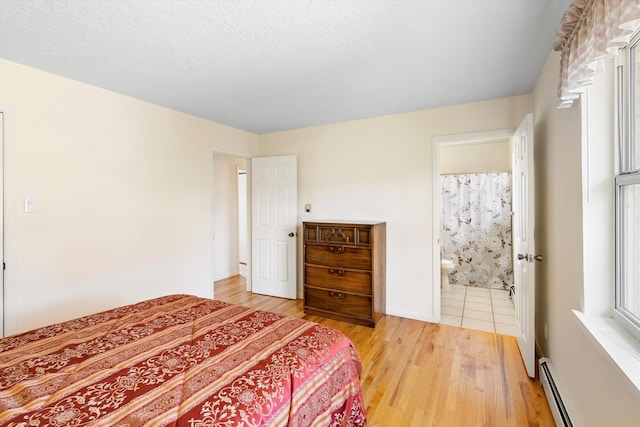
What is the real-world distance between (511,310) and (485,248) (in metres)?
1.16

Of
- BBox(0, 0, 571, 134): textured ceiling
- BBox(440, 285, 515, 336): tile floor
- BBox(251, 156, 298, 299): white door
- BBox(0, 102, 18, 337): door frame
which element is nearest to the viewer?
BBox(0, 0, 571, 134): textured ceiling

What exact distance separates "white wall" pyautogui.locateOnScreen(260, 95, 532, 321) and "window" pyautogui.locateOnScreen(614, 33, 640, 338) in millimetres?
1719

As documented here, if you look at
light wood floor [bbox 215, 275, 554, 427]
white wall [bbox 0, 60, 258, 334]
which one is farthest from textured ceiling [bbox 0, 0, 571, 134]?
light wood floor [bbox 215, 275, 554, 427]

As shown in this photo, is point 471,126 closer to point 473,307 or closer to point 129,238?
point 473,307

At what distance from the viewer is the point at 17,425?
0.85 m

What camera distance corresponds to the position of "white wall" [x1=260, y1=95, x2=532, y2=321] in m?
3.10

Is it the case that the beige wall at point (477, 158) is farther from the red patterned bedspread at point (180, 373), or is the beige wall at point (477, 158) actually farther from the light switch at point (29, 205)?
the light switch at point (29, 205)

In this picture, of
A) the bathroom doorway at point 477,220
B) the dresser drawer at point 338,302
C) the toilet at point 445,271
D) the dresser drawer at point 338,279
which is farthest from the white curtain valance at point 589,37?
the toilet at point 445,271

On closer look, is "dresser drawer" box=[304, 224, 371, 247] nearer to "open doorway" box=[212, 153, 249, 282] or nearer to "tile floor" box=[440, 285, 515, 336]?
"tile floor" box=[440, 285, 515, 336]

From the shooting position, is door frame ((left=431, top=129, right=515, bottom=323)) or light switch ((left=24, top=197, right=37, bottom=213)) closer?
light switch ((left=24, top=197, right=37, bottom=213))

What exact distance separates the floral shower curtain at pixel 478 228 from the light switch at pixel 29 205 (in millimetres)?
4924

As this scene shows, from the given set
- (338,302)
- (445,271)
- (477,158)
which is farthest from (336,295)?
(477,158)

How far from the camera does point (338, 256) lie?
3285 mm

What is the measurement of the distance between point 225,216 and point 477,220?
4263 mm
